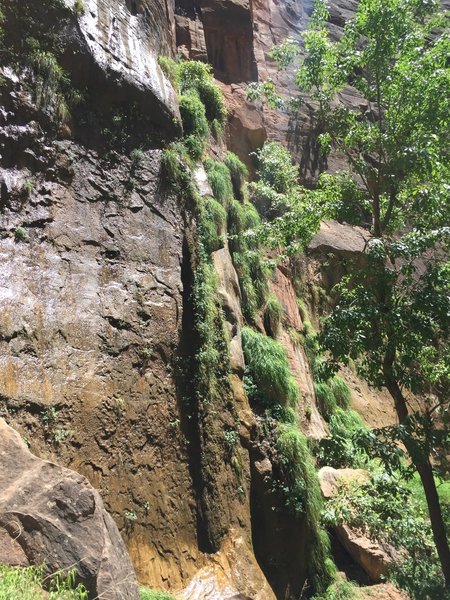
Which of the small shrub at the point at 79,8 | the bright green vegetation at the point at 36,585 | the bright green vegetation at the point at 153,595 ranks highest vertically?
the small shrub at the point at 79,8

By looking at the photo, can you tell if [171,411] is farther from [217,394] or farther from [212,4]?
[212,4]

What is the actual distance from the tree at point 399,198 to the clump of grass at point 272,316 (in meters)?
4.27

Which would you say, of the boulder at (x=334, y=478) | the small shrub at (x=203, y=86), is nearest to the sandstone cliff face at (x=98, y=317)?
the boulder at (x=334, y=478)

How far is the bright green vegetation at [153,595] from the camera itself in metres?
6.61

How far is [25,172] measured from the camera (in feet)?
26.8

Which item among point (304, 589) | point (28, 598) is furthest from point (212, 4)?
point (28, 598)

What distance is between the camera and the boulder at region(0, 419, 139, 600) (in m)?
4.33

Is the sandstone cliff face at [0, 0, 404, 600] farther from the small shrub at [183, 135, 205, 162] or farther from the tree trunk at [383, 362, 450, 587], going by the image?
the tree trunk at [383, 362, 450, 587]

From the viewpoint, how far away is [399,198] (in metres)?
9.16

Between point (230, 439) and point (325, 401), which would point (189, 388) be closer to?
point (230, 439)

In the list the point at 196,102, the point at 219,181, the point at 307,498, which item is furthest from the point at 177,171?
the point at 307,498

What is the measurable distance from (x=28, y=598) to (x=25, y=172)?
6.26m

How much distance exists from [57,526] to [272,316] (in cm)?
911

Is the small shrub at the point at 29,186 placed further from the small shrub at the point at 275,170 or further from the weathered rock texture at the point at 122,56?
the small shrub at the point at 275,170
